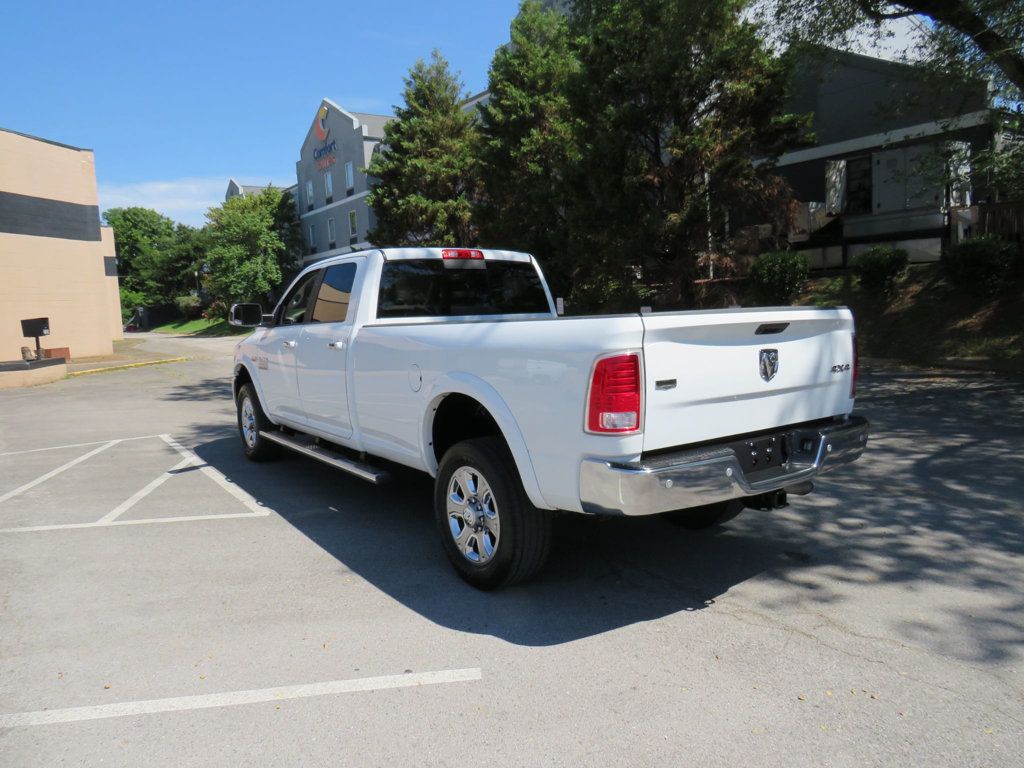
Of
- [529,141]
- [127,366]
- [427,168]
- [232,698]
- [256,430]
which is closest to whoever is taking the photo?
[232,698]

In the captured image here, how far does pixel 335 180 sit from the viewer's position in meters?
42.9

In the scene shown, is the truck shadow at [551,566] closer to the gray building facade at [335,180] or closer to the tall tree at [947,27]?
the tall tree at [947,27]

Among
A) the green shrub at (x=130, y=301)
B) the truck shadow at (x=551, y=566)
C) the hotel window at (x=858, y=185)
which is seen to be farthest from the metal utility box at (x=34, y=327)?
the green shrub at (x=130, y=301)

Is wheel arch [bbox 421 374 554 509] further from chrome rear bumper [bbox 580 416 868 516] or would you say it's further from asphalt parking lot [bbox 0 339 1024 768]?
asphalt parking lot [bbox 0 339 1024 768]

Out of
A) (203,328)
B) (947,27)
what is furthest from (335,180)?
(947,27)

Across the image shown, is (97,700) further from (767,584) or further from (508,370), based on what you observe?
(767,584)

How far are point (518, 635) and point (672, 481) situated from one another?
112 cm

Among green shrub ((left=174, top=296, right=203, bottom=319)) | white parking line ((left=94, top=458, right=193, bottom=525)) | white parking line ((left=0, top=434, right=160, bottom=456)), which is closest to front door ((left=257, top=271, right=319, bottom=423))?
white parking line ((left=94, top=458, right=193, bottom=525))

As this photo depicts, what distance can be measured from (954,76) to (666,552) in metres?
9.96

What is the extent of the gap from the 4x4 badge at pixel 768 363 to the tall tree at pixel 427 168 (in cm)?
2257

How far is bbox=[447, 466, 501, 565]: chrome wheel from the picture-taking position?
13.6 ft

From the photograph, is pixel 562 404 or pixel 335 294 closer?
pixel 562 404

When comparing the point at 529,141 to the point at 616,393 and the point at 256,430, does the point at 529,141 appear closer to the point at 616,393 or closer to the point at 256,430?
the point at 256,430

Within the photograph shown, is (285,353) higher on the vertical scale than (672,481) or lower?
higher
